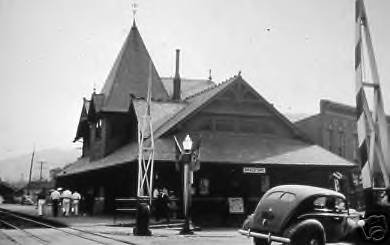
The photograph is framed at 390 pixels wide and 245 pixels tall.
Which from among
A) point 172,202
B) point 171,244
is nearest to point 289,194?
point 171,244

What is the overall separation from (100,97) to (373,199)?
27037 millimetres

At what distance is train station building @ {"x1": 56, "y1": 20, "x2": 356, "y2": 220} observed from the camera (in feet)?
74.7

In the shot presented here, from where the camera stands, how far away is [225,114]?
1006 inches

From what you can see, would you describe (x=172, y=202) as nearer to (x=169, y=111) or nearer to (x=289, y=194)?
(x=169, y=111)

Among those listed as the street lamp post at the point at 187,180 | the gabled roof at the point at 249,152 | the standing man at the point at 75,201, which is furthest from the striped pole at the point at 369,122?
the standing man at the point at 75,201

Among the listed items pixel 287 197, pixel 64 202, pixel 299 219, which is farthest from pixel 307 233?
pixel 64 202

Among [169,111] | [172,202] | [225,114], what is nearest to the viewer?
[172,202]

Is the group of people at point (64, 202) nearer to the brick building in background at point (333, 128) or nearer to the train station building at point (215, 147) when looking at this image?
the train station building at point (215, 147)

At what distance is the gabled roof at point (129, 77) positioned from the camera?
30.8 m

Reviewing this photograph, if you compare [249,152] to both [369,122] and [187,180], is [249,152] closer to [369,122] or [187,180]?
[187,180]

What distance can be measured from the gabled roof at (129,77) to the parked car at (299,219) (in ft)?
68.2

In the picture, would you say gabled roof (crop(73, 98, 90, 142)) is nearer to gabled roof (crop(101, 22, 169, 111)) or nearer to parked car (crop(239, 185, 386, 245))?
gabled roof (crop(101, 22, 169, 111))

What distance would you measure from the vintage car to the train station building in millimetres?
10174

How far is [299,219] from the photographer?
9789mm
